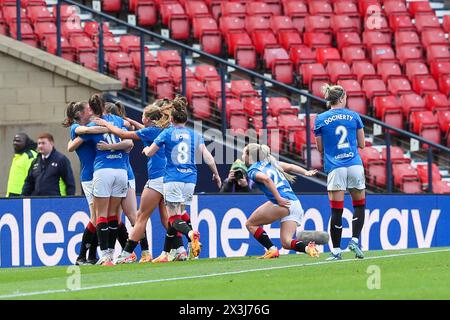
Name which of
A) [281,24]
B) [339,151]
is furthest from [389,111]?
[339,151]

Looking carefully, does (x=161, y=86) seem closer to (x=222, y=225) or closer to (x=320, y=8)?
(x=222, y=225)

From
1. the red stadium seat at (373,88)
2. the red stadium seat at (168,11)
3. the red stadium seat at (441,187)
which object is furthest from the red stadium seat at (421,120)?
the red stadium seat at (168,11)

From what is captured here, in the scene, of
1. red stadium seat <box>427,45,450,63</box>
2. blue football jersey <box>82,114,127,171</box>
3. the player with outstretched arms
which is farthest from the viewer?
red stadium seat <box>427,45,450,63</box>

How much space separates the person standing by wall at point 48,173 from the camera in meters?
18.2

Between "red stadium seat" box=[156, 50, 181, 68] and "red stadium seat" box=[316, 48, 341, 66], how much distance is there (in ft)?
9.03

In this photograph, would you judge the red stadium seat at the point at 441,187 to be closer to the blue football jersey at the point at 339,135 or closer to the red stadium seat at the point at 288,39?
the red stadium seat at the point at 288,39

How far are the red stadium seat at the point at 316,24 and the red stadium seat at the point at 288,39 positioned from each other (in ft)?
1.45

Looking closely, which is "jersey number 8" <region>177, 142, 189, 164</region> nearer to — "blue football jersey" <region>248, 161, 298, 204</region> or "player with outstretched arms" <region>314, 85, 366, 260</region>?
"blue football jersey" <region>248, 161, 298, 204</region>

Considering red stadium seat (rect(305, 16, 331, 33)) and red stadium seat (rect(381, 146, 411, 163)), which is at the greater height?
red stadium seat (rect(305, 16, 331, 33))

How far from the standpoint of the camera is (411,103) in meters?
23.6

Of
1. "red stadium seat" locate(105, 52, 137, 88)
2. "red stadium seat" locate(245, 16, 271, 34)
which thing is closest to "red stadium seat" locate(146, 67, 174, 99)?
"red stadium seat" locate(105, 52, 137, 88)

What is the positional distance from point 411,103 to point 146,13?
4.73m

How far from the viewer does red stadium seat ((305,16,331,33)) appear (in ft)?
82.7
